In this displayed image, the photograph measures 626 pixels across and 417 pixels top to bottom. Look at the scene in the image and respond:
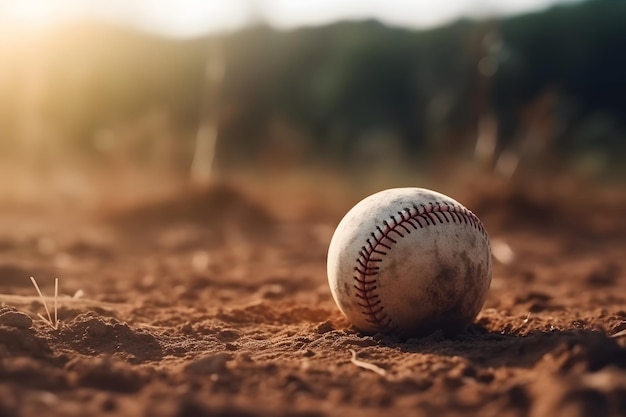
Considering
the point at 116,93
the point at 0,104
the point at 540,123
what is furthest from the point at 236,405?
the point at 116,93

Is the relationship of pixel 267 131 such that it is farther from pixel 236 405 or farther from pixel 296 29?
pixel 236 405

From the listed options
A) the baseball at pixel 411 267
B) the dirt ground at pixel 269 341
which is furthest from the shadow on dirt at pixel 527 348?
the baseball at pixel 411 267

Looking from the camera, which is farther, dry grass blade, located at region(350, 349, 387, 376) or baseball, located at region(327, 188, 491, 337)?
baseball, located at region(327, 188, 491, 337)

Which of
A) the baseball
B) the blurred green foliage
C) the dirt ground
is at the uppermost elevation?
the blurred green foliage

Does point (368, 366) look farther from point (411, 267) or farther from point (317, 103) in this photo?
point (317, 103)

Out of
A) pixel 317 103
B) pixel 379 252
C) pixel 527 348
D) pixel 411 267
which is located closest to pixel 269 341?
pixel 379 252

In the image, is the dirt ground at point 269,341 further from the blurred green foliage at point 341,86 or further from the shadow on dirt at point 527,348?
the blurred green foliage at point 341,86

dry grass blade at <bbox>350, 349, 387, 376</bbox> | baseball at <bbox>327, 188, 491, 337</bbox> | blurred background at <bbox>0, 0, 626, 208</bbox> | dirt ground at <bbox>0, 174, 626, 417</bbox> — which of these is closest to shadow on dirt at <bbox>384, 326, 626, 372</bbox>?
dirt ground at <bbox>0, 174, 626, 417</bbox>

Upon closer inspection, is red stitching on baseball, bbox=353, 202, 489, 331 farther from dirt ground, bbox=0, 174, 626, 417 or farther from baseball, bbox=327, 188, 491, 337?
dirt ground, bbox=0, 174, 626, 417
